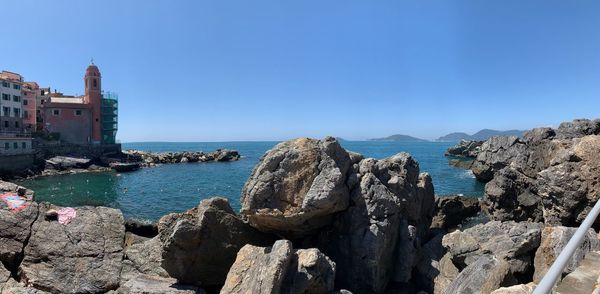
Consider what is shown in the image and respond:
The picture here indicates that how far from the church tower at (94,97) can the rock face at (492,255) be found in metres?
102

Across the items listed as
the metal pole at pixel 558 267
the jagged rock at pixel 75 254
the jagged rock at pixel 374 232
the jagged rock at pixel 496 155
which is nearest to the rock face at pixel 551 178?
the jagged rock at pixel 496 155

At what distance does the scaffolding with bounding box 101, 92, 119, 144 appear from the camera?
333 feet

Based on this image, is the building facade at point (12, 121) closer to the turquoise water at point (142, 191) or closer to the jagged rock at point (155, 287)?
the turquoise water at point (142, 191)

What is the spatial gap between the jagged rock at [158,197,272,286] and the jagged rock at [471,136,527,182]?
50.6 meters

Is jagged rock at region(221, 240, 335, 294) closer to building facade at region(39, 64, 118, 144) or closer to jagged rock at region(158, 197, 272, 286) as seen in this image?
jagged rock at region(158, 197, 272, 286)

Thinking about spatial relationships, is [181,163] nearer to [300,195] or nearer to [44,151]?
[44,151]

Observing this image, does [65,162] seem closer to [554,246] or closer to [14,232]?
[14,232]

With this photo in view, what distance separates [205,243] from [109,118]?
101482 mm

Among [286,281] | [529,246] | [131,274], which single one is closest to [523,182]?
[529,246]

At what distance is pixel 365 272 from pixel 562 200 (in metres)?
9.72

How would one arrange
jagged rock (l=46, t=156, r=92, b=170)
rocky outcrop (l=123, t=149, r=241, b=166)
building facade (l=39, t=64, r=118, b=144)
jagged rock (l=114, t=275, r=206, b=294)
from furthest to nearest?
A: rocky outcrop (l=123, t=149, r=241, b=166), building facade (l=39, t=64, r=118, b=144), jagged rock (l=46, t=156, r=92, b=170), jagged rock (l=114, t=275, r=206, b=294)

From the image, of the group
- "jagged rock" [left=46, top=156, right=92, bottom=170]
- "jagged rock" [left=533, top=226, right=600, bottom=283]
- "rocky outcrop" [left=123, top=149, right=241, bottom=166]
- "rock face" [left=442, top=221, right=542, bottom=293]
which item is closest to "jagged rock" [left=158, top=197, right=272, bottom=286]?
"rock face" [left=442, top=221, right=542, bottom=293]

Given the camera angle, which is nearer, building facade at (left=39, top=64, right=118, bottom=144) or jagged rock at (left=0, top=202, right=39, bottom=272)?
jagged rock at (left=0, top=202, right=39, bottom=272)

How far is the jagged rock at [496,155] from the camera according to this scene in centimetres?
5628
